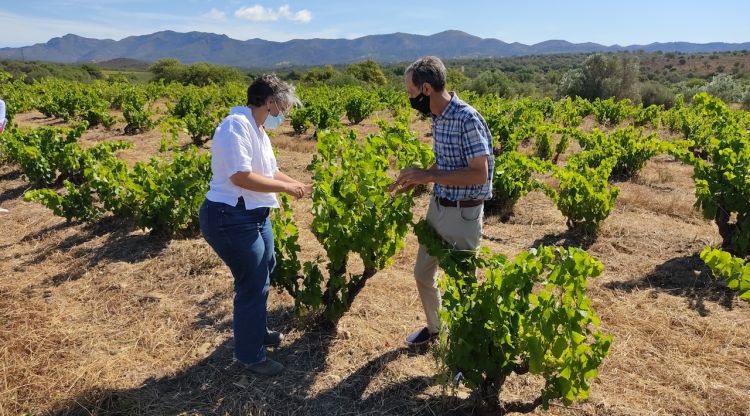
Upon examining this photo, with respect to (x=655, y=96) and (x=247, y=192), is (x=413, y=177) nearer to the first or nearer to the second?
(x=247, y=192)

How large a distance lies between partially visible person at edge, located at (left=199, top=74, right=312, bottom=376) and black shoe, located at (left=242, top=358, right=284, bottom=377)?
0.28 m

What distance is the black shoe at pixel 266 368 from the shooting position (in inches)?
125

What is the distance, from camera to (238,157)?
2549 mm

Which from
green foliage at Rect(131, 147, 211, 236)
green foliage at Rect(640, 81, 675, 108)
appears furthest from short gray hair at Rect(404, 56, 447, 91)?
green foliage at Rect(640, 81, 675, 108)

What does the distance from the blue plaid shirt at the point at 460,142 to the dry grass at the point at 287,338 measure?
1177mm

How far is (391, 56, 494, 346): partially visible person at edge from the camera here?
2.62m

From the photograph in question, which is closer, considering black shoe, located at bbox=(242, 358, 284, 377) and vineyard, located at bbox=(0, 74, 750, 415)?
vineyard, located at bbox=(0, 74, 750, 415)

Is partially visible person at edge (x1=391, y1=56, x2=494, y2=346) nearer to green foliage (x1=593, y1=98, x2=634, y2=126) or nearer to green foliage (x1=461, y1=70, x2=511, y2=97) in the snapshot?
green foliage (x1=593, y1=98, x2=634, y2=126)

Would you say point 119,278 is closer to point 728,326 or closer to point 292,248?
Answer: point 292,248

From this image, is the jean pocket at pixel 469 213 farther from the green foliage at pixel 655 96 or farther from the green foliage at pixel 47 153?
the green foliage at pixel 655 96

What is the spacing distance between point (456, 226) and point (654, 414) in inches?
62.7

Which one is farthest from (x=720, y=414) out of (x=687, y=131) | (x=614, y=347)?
(x=687, y=131)

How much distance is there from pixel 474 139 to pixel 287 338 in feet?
6.71

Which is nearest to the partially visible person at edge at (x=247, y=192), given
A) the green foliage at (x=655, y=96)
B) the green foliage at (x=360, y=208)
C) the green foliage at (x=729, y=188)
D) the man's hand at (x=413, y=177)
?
the green foliage at (x=360, y=208)
